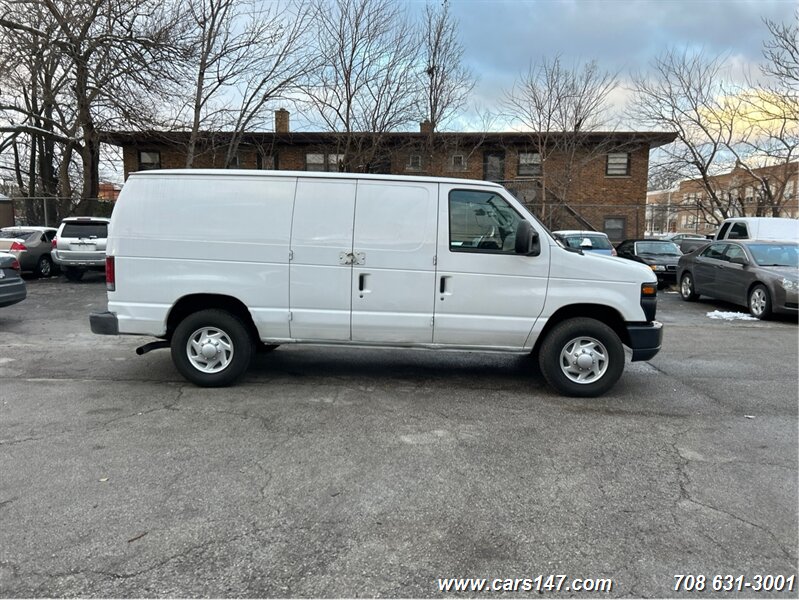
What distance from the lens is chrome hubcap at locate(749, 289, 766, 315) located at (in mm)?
10953

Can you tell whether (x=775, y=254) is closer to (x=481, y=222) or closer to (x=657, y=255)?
(x=657, y=255)

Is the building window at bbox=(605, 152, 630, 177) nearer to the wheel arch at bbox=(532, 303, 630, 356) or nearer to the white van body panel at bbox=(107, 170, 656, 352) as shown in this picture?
the wheel arch at bbox=(532, 303, 630, 356)

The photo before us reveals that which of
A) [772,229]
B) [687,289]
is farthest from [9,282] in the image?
[772,229]

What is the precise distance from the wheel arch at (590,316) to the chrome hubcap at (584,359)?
25cm

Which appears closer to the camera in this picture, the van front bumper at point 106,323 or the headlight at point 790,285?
the van front bumper at point 106,323

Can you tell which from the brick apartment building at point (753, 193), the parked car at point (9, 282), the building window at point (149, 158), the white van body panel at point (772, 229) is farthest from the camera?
the building window at point (149, 158)

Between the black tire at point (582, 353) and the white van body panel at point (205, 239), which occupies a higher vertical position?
the white van body panel at point (205, 239)

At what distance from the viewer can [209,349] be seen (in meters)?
5.61

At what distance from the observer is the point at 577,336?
550 centimetres

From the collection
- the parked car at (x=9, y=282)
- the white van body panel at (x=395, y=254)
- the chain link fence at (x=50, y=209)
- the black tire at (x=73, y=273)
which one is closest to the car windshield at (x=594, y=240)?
the white van body panel at (x=395, y=254)

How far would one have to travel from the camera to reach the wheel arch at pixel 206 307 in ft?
18.6

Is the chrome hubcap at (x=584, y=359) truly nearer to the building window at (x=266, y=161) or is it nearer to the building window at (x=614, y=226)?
the building window at (x=614, y=226)

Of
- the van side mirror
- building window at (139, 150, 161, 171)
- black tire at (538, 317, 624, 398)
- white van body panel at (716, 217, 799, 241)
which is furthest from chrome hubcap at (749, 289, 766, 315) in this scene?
building window at (139, 150, 161, 171)

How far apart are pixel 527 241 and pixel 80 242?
13747 millimetres
